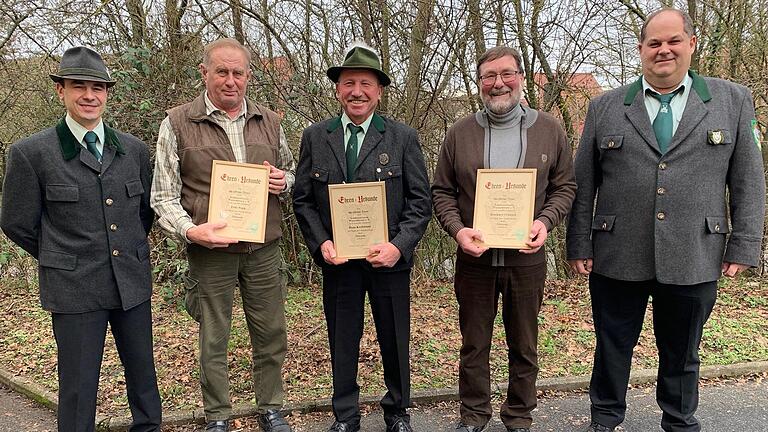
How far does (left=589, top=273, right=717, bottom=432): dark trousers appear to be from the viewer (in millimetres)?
3035

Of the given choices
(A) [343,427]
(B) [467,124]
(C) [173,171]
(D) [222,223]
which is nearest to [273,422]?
(A) [343,427]

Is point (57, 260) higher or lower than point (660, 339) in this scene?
higher

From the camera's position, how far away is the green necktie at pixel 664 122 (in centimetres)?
294

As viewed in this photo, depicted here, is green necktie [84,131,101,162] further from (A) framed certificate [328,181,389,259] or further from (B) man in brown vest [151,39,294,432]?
(A) framed certificate [328,181,389,259]

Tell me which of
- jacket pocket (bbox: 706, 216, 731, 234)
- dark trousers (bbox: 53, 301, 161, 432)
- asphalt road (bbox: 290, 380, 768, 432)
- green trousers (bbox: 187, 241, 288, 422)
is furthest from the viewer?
asphalt road (bbox: 290, 380, 768, 432)

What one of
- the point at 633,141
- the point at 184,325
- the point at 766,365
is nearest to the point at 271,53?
the point at 184,325

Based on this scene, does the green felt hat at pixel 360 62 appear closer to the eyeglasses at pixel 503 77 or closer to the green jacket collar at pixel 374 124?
the green jacket collar at pixel 374 124

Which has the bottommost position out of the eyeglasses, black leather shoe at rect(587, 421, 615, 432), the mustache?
black leather shoe at rect(587, 421, 615, 432)

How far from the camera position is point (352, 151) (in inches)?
126

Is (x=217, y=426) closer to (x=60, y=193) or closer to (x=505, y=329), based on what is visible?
(x=60, y=193)

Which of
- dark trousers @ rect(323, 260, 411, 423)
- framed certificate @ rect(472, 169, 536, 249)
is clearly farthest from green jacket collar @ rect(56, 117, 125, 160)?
framed certificate @ rect(472, 169, 536, 249)

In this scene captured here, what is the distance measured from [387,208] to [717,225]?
1774 millimetres

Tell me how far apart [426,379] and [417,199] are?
68.3 inches

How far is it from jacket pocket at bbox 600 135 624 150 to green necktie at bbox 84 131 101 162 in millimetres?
2701
